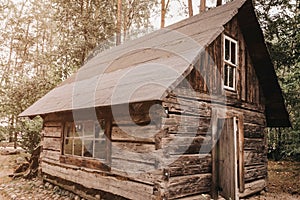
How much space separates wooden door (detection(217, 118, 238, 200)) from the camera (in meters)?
6.79

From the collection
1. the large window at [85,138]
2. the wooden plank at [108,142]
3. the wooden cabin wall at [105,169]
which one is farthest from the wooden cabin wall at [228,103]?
the large window at [85,138]

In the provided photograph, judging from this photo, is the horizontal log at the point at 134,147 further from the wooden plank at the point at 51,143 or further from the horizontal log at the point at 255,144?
the horizontal log at the point at 255,144

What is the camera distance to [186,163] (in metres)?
6.20

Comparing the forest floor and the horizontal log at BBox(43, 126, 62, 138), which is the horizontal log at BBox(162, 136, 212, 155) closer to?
the forest floor

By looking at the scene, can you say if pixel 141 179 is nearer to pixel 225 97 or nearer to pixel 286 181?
pixel 225 97

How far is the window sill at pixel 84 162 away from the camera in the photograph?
23.6 feet

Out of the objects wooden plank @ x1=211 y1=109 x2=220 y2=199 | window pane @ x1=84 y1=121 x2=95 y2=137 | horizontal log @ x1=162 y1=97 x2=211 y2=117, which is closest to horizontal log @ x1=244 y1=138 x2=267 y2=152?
wooden plank @ x1=211 y1=109 x2=220 y2=199

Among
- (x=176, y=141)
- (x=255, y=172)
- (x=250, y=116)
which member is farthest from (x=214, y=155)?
(x=255, y=172)

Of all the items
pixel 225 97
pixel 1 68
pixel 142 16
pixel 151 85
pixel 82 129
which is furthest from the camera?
pixel 1 68

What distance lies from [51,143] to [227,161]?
637cm

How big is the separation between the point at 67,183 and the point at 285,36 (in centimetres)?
1179

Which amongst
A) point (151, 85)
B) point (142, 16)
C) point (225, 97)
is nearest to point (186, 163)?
point (151, 85)

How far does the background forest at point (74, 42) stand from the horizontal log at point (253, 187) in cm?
222

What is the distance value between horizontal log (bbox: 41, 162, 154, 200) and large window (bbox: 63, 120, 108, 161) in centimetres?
52
